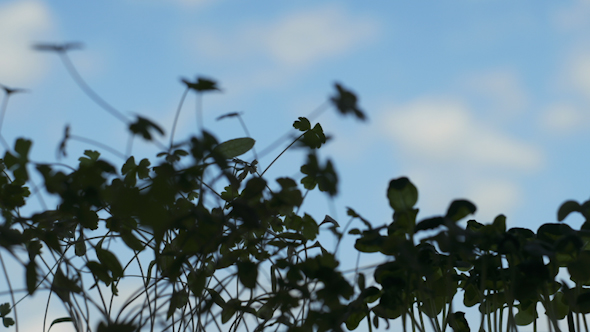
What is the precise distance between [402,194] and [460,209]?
4.0 inches

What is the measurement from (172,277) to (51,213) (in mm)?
327

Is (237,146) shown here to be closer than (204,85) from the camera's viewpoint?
No

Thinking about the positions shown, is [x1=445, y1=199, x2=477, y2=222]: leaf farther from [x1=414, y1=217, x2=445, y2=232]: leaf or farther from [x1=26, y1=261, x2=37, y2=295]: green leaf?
[x1=26, y1=261, x2=37, y2=295]: green leaf

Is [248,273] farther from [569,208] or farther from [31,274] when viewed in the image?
[569,208]

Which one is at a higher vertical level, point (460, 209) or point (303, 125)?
point (303, 125)

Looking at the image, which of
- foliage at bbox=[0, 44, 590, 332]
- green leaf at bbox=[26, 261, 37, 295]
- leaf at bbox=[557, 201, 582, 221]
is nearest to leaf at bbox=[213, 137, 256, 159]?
foliage at bbox=[0, 44, 590, 332]

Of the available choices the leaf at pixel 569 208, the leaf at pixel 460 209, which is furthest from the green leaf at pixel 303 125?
the leaf at pixel 569 208

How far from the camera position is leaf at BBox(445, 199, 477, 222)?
2.85 ft

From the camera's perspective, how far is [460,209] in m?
0.91

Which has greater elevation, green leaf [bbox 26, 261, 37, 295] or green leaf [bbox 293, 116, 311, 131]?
green leaf [bbox 293, 116, 311, 131]

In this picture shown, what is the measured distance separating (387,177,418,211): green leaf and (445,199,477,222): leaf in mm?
65

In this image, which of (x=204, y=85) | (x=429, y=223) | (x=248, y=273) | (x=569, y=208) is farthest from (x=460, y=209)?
(x=204, y=85)

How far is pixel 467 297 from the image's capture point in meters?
1.30

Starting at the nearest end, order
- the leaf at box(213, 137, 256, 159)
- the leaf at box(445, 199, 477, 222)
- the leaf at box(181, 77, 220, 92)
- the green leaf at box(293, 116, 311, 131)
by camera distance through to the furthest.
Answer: the leaf at box(181, 77, 220, 92) < the leaf at box(445, 199, 477, 222) < the leaf at box(213, 137, 256, 159) < the green leaf at box(293, 116, 311, 131)
